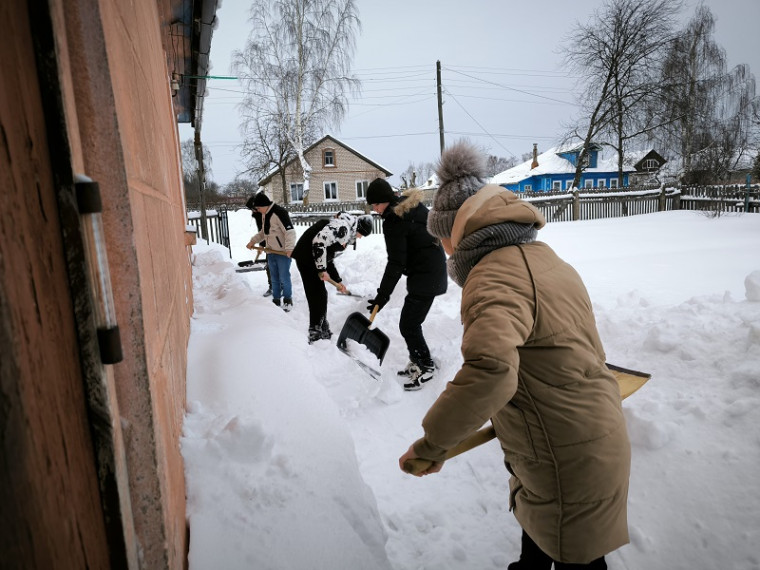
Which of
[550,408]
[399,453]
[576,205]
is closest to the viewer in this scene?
[550,408]

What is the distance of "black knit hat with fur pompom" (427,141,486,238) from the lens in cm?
174

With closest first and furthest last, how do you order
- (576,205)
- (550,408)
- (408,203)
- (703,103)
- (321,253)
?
(550,408)
(408,203)
(321,253)
(576,205)
(703,103)

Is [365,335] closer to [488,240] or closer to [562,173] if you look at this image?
[488,240]

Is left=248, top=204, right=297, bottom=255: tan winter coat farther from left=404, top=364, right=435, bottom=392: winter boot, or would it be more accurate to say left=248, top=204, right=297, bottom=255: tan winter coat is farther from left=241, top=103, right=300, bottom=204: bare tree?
left=241, top=103, right=300, bottom=204: bare tree

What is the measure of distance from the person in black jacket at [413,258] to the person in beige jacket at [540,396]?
8.19 ft

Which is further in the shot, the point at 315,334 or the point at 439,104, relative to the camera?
the point at 439,104

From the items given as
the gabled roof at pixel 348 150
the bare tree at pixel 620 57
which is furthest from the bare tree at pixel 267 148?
the bare tree at pixel 620 57

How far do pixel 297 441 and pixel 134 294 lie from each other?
108 cm

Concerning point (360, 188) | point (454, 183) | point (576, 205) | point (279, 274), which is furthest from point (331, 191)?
point (454, 183)

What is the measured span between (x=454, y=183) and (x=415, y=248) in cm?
229

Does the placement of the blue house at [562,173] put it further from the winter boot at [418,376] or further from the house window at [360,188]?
the winter boot at [418,376]

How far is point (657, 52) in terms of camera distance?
66.7 feet

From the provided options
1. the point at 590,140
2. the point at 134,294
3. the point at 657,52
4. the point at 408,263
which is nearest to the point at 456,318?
the point at 408,263

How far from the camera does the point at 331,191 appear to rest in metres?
33.1
